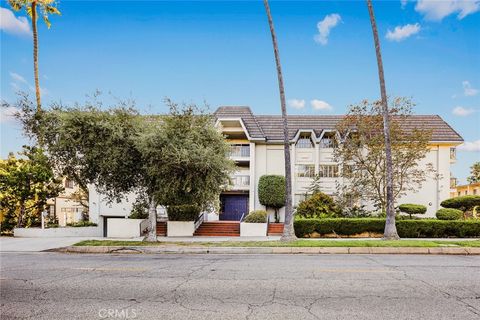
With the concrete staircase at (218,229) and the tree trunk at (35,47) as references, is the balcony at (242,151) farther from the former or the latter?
the tree trunk at (35,47)

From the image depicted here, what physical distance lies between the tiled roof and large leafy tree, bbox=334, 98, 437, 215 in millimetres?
5420

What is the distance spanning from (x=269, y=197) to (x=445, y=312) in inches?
926

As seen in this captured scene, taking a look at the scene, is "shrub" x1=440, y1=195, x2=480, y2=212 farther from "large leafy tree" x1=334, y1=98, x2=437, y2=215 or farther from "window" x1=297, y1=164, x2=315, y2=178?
"window" x1=297, y1=164, x2=315, y2=178

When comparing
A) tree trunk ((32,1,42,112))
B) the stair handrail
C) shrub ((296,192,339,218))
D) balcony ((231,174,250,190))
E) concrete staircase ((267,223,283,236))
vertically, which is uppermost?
tree trunk ((32,1,42,112))

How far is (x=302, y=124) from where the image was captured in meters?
32.4

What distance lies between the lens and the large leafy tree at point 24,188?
2198 cm

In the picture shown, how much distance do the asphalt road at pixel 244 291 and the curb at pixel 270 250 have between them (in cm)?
357

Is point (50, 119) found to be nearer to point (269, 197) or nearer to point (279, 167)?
point (269, 197)

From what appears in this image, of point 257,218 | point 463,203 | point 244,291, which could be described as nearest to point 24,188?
point 257,218

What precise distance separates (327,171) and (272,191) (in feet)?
19.0

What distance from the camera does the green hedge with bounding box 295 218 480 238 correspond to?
19703 millimetres

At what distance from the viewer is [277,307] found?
5301mm

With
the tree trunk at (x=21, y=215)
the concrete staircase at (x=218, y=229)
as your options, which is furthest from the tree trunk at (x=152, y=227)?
the tree trunk at (x=21, y=215)

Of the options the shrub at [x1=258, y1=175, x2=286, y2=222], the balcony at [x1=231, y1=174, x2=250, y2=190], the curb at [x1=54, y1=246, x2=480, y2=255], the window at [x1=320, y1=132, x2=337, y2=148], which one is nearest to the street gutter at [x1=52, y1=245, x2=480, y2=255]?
the curb at [x1=54, y1=246, x2=480, y2=255]
